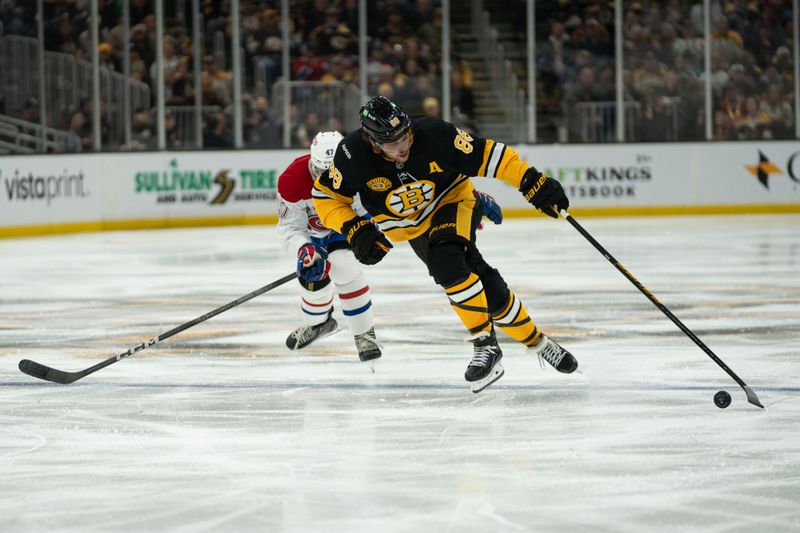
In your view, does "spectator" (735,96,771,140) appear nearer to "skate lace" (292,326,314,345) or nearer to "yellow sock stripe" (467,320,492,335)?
"skate lace" (292,326,314,345)

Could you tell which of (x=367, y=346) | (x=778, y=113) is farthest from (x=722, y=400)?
(x=778, y=113)

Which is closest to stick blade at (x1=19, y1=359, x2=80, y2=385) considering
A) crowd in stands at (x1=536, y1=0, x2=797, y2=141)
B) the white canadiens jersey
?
the white canadiens jersey

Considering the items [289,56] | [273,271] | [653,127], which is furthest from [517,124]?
[273,271]

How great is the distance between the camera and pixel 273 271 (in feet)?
31.8

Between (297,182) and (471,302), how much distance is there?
1266 mm

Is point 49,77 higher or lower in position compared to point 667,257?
higher

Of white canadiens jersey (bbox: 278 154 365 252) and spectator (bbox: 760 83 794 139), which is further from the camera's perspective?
spectator (bbox: 760 83 794 139)

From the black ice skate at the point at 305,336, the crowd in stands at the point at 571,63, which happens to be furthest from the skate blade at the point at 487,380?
the crowd in stands at the point at 571,63

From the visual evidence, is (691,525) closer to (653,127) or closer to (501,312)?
(501,312)

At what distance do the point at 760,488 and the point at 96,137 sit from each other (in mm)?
11307

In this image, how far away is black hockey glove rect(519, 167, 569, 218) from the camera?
486 cm

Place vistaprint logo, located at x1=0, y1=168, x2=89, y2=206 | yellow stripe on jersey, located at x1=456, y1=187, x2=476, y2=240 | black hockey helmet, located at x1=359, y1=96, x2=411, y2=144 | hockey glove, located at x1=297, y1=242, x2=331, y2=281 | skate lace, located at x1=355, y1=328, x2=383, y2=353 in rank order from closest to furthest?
black hockey helmet, located at x1=359, y1=96, x2=411, y2=144 < yellow stripe on jersey, located at x1=456, y1=187, x2=476, y2=240 < hockey glove, located at x1=297, y1=242, x2=331, y2=281 < skate lace, located at x1=355, y1=328, x2=383, y2=353 < vistaprint logo, located at x1=0, y1=168, x2=89, y2=206

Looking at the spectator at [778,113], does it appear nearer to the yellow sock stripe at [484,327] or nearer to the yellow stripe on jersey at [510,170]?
the yellow stripe on jersey at [510,170]

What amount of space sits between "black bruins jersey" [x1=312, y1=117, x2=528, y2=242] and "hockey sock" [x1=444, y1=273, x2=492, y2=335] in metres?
0.31
